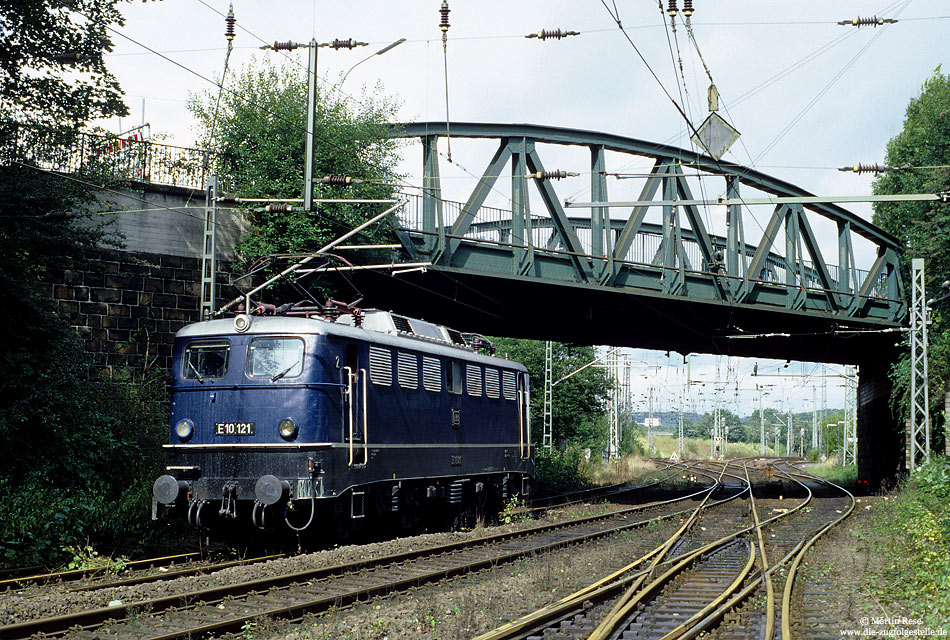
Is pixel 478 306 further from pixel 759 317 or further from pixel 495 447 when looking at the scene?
pixel 759 317

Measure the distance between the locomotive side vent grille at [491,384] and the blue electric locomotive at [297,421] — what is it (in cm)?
344

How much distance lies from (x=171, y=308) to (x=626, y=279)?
12390 mm

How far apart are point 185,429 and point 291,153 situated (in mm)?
11068

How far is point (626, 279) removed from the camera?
26844 mm

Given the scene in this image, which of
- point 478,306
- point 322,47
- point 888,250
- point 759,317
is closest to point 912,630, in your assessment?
point 322,47

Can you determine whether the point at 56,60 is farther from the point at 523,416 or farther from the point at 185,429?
the point at 523,416

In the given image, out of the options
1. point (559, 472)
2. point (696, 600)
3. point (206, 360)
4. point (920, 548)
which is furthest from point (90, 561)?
point (559, 472)

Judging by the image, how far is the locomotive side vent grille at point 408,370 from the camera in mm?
16891

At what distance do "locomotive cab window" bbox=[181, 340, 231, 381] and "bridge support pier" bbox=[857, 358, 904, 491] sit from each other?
104ft

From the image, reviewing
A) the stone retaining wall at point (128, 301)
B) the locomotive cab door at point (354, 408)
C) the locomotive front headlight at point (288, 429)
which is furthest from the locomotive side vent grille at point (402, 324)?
the stone retaining wall at point (128, 301)

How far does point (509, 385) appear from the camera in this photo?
22594 mm

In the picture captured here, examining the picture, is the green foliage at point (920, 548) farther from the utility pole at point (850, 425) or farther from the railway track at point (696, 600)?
the utility pole at point (850, 425)

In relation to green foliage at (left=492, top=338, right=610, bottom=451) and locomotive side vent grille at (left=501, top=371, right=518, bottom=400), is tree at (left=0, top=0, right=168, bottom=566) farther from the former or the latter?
green foliage at (left=492, top=338, right=610, bottom=451)

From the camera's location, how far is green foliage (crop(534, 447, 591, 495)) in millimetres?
36491
